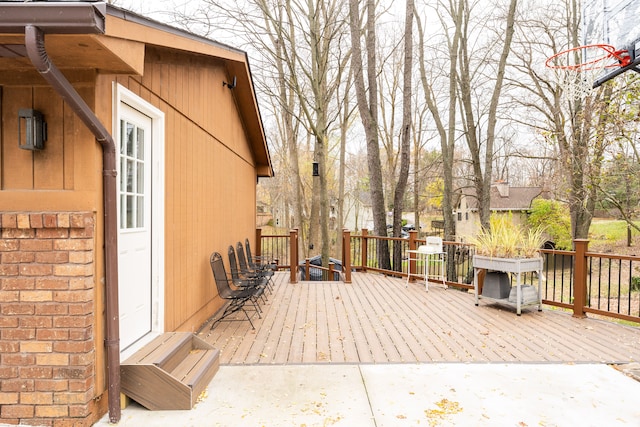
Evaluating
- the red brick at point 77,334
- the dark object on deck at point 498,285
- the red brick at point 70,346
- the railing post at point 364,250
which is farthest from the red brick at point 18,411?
the railing post at point 364,250

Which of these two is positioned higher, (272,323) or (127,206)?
(127,206)

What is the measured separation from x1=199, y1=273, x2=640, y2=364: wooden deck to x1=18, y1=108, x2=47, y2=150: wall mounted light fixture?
2415mm

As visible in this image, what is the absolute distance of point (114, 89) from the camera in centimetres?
285

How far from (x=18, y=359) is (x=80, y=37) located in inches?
78.2

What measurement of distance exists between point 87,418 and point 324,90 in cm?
1084

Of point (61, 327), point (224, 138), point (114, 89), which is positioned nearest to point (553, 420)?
point (61, 327)

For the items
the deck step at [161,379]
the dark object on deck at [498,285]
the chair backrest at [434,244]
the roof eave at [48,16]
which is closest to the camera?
the roof eave at [48,16]

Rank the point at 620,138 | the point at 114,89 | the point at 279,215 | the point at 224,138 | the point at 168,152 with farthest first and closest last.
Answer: the point at 279,215
the point at 620,138
the point at 224,138
the point at 168,152
the point at 114,89

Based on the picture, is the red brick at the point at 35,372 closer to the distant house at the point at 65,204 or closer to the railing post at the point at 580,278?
the distant house at the point at 65,204

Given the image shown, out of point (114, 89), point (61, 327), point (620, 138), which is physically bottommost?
point (61, 327)

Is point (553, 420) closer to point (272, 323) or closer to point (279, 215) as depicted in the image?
point (272, 323)

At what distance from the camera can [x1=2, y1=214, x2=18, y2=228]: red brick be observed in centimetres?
242

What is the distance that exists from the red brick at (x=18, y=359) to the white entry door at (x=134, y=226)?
678 millimetres

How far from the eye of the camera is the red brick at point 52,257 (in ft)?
8.00
